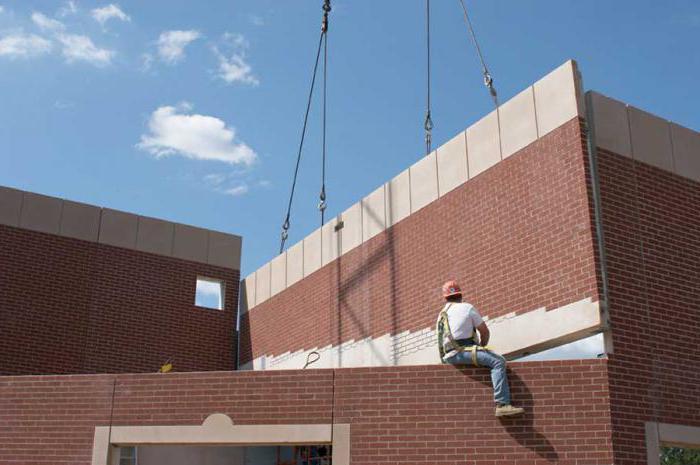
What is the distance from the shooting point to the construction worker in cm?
1078

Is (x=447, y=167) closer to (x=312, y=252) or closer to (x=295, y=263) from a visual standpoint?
(x=312, y=252)

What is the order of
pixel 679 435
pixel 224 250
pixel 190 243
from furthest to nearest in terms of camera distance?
1. pixel 224 250
2. pixel 190 243
3. pixel 679 435

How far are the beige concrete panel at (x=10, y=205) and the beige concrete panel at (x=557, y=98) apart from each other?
1218cm

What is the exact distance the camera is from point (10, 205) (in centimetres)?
1916

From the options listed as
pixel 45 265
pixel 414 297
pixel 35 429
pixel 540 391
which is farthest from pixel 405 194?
pixel 45 265

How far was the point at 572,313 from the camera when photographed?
1155 centimetres

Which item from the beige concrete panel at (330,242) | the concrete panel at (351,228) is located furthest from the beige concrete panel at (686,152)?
the beige concrete panel at (330,242)

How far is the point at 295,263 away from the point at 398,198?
4.32m

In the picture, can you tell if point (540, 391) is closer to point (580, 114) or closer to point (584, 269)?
point (584, 269)

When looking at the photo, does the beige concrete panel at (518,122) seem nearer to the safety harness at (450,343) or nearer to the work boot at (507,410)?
the safety harness at (450,343)

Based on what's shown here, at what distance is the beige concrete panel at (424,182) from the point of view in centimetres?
1518

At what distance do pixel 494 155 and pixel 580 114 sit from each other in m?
1.86

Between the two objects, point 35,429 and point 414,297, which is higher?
point 414,297

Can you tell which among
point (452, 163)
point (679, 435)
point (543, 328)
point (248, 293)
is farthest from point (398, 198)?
point (248, 293)
